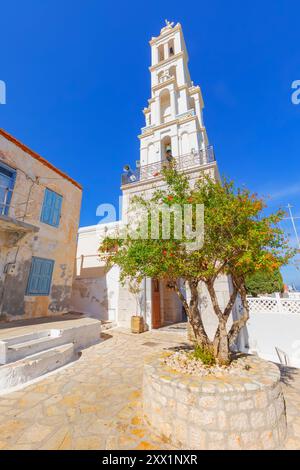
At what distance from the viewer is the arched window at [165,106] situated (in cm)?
1488

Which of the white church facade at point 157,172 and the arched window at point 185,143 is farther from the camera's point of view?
the arched window at point 185,143

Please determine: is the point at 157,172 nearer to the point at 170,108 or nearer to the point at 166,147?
the point at 166,147

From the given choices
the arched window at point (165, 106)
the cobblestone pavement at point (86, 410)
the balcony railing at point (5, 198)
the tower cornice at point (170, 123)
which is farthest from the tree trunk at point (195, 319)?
the arched window at point (165, 106)

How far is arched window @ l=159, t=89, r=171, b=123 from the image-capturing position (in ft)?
48.8

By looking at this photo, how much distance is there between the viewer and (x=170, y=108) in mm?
14875

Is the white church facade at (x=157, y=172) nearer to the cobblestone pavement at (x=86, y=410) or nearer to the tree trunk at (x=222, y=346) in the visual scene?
the cobblestone pavement at (x=86, y=410)

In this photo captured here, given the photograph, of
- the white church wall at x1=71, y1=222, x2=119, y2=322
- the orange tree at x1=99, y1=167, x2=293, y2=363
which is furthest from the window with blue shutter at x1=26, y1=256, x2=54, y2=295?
the orange tree at x1=99, y1=167, x2=293, y2=363

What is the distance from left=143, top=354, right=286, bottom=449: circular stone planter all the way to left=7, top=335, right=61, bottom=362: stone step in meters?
3.48

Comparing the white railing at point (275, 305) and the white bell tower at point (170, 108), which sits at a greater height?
the white bell tower at point (170, 108)

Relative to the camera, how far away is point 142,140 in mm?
14438

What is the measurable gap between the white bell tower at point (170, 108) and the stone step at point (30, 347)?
1035cm

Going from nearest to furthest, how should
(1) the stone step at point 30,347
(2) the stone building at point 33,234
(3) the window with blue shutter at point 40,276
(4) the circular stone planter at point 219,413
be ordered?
1. (4) the circular stone planter at point 219,413
2. (1) the stone step at point 30,347
3. (2) the stone building at point 33,234
4. (3) the window with blue shutter at point 40,276

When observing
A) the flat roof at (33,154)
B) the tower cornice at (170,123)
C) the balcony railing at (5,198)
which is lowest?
the balcony railing at (5,198)
